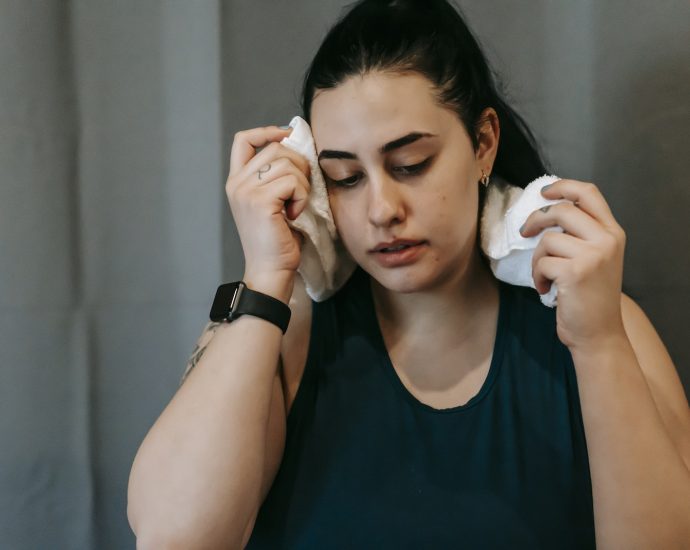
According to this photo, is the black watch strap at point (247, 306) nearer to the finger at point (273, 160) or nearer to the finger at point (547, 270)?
the finger at point (273, 160)

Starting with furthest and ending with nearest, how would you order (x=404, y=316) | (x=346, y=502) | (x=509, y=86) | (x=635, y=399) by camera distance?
(x=509, y=86) < (x=404, y=316) < (x=346, y=502) < (x=635, y=399)

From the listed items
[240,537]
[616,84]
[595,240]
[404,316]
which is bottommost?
[240,537]

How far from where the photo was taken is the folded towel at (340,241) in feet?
3.07

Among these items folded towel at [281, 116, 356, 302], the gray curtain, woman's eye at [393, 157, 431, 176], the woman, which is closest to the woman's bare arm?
the woman

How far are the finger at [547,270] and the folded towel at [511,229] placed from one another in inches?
0.6

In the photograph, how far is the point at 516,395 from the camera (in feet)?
3.19

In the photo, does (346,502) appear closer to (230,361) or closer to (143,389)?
(230,361)

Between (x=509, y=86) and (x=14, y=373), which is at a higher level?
(x=509, y=86)

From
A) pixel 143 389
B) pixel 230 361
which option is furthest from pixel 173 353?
pixel 230 361

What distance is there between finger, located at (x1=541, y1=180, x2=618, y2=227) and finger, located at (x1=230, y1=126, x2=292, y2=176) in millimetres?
376

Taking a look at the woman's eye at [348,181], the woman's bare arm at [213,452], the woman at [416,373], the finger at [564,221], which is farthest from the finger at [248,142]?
the finger at [564,221]

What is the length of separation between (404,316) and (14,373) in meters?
0.69

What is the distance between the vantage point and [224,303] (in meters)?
0.91

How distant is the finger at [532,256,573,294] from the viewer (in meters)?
0.83
